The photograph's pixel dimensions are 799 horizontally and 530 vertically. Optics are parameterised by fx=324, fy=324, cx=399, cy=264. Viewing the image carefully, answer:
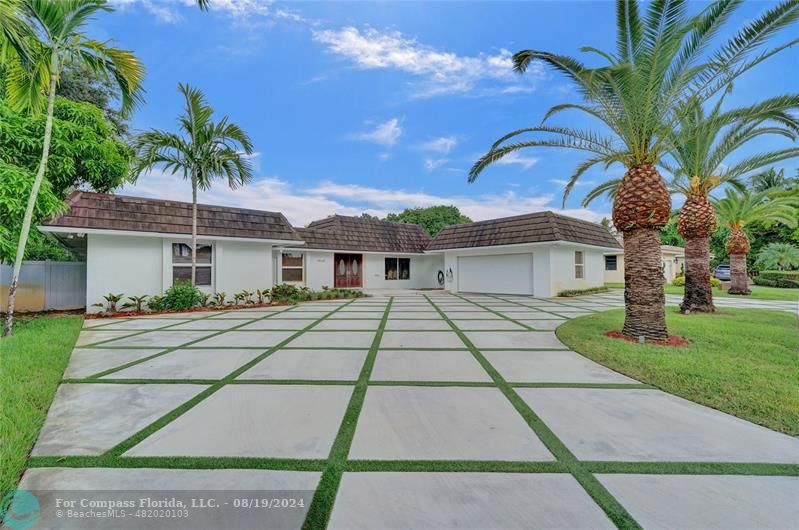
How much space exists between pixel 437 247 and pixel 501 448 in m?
15.9

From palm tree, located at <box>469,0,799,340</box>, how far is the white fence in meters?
14.1

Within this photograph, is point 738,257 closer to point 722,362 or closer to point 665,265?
point 665,265

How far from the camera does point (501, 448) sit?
8.13 feet

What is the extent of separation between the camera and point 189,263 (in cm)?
1090

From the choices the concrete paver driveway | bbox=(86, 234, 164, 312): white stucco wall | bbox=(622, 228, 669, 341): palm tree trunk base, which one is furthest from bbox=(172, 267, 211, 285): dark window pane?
bbox=(622, 228, 669, 341): palm tree trunk base

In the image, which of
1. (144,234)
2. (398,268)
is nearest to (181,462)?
(144,234)

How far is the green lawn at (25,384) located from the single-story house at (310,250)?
3734mm

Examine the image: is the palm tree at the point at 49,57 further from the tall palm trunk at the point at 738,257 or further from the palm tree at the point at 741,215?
the tall palm trunk at the point at 738,257

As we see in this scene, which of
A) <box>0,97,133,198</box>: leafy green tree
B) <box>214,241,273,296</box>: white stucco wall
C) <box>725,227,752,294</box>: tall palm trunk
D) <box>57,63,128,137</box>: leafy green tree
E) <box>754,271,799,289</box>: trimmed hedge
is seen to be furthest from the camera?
<box>754,271,799,289</box>: trimmed hedge

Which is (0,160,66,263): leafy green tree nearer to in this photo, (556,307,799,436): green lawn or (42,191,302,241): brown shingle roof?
(42,191,302,241): brown shingle roof

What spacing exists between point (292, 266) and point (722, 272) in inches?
1476

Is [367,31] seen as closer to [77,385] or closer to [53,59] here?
[53,59]

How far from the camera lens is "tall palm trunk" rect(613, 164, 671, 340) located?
5938 mm

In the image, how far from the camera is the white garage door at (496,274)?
14969 mm
